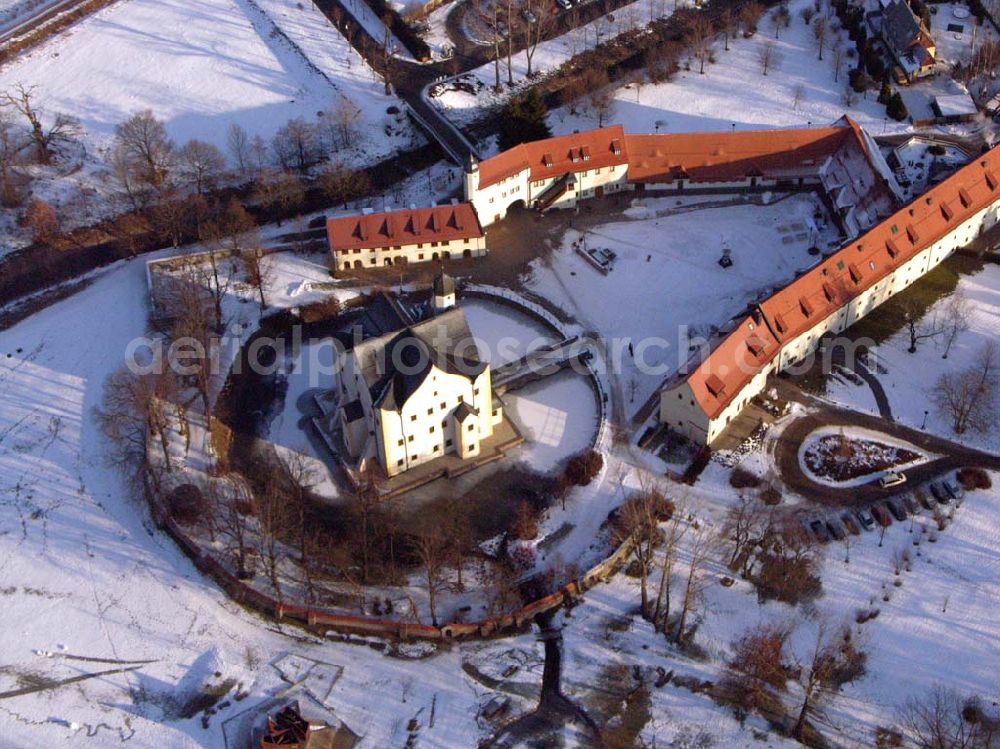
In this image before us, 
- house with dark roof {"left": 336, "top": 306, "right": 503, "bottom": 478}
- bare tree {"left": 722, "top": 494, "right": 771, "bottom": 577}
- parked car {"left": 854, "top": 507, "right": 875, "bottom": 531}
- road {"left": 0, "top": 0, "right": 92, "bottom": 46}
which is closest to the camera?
bare tree {"left": 722, "top": 494, "right": 771, "bottom": 577}

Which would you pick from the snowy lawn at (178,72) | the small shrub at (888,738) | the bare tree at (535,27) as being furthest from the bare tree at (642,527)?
the bare tree at (535,27)

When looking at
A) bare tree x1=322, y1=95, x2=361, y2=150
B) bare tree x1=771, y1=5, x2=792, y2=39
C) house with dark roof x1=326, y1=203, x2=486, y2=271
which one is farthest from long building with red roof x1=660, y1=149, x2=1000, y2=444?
bare tree x1=322, y1=95, x2=361, y2=150

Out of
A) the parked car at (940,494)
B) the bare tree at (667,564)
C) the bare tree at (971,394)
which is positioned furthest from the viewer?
the bare tree at (971,394)

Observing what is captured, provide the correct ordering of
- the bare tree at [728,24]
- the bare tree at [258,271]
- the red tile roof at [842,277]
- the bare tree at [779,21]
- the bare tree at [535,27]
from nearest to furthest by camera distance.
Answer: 1. the red tile roof at [842,277]
2. the bare tree at [258,271]
3. the bare tree at [535,27]
4. the bare tree at [728,24]
5. the bare tree at [779,21]

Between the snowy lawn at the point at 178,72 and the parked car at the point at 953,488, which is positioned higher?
the snowy lawn at the point at 178,72

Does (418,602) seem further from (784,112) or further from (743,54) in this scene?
(743,54)

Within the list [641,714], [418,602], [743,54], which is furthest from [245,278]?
[743,54]

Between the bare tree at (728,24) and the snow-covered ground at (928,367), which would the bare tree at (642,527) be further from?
the bare tree at (728,24)

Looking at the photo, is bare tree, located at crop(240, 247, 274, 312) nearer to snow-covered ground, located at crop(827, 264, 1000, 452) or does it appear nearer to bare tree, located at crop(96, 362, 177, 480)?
bare tree, located at crop(96, 362, 177, 480)
